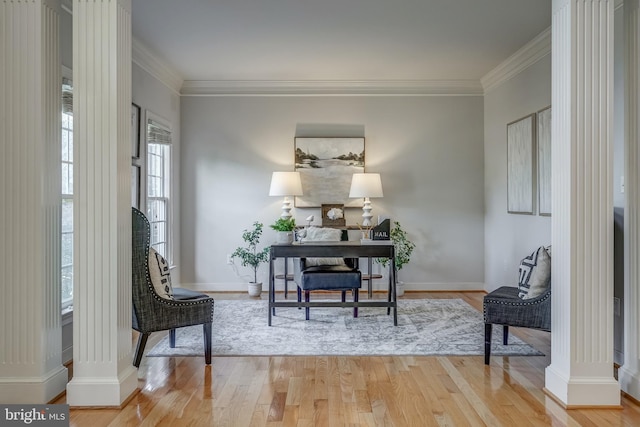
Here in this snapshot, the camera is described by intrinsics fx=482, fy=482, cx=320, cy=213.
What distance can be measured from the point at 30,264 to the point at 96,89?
3.42ft

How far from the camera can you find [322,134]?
20.6 ft

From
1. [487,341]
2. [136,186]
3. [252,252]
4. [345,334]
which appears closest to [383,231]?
[345,334]

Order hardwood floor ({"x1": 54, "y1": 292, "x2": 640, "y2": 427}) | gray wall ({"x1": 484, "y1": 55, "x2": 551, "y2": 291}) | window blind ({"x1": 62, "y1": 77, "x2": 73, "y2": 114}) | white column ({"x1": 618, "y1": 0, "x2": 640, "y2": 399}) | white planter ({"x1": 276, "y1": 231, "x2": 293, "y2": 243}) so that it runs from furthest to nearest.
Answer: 1. gray wall ({"x1": 484, "y1": 55, "x2": 551, "y2": 291})
2. white planter ({"x1": 276, "y1": 231, "x2": 293, "y2": 243})
3. window blind ({"x1": 62, "y1": 77, "x2": 73, "y2": 114})
4. white column ({"x1": 618, "y1": 0, "x2": 640, "y2": 399})
5. hardwood floor ({"x1": 54, "y1": 292, "x2": 640, "y2": 427})

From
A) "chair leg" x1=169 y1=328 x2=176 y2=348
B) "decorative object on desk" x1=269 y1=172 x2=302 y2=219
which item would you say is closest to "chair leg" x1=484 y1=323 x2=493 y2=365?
"chair leg" x1=169 y1=328 x2=176 y2=348

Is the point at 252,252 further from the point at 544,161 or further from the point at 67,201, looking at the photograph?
the point at 544,161

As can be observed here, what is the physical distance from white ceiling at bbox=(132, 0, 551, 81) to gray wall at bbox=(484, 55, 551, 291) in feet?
1.21

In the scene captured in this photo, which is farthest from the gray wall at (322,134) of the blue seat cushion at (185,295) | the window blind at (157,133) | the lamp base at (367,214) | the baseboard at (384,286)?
the blue seat cushion at (185,295)

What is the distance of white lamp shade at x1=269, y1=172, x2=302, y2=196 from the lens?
587 centimetres

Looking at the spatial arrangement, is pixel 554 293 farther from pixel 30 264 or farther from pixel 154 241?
pixel 154 241

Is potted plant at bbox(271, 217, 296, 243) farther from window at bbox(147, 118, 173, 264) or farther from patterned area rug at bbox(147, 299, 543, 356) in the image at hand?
window at bbox(147, 118, 173, 264)

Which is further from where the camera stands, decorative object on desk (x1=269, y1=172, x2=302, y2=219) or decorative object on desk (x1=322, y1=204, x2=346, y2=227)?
decorative object on desk (x1=322, y1=204, x2=346, y2=227)

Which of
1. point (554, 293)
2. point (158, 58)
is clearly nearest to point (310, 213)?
point (158, 58)

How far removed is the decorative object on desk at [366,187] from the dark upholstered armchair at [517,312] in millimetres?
2588

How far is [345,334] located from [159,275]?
1724 millimetres
